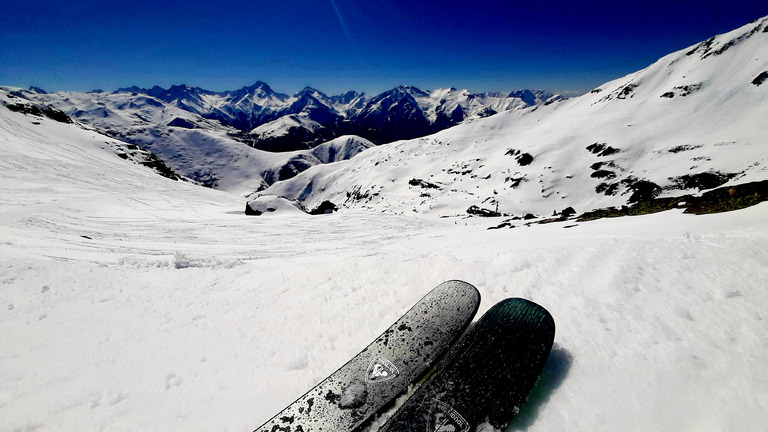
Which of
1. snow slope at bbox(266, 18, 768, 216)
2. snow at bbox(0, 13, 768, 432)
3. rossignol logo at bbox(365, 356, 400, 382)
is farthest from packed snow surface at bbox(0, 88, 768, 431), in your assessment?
snow slope at bbox(266, 18, 768, 216)

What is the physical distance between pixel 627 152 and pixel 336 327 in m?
58.1

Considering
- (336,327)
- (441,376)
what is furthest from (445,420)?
(336,327)

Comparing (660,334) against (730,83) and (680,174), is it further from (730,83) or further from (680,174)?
(730,83)

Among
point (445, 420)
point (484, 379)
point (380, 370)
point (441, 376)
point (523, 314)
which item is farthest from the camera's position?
point (523, 314)

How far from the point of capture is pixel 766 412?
2.49m

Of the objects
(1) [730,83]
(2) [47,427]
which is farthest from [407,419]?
(1) [730,83]

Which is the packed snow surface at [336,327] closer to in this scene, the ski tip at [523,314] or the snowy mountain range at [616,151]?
the ski tip at [523,314]

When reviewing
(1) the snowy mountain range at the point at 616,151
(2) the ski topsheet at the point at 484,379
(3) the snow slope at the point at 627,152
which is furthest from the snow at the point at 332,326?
(3) the snow slope at the point at 627,152

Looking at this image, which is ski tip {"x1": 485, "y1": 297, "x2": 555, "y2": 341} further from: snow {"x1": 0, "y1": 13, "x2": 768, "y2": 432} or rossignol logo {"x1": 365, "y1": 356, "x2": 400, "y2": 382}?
rossignol logo {"x1": 365, "y1": 356, "x2": 400, "y2": 382}

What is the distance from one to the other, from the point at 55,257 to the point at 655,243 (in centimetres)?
1477

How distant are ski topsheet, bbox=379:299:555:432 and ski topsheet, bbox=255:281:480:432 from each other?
0.88 feet

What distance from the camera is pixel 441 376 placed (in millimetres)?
3428

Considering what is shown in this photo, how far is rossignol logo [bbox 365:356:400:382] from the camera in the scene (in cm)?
365

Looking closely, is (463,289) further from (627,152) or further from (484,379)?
(627,152)
